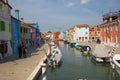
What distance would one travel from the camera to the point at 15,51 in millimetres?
40969

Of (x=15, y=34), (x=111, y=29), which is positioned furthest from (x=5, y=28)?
(x=111, y=29)

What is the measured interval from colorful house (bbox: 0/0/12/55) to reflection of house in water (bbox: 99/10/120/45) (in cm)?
2250

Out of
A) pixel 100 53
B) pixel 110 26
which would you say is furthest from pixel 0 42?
pixel 110 26

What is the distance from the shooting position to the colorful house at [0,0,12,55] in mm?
30891

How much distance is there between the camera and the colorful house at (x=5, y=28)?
30891mm

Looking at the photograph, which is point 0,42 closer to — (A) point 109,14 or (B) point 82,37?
(A) point 109,14

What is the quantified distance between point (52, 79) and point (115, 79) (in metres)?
5.50

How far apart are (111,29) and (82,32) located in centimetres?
6183

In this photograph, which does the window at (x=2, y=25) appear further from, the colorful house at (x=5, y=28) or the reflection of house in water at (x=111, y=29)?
the reflection of house in water at (x=111, y=29)

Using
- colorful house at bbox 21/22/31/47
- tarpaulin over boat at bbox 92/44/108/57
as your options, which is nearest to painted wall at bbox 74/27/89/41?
colorful house at bbox 21/22/31/47

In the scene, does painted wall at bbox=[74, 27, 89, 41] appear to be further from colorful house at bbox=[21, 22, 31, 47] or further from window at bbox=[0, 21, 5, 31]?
window at bbox=[0, 21, 5, 31]

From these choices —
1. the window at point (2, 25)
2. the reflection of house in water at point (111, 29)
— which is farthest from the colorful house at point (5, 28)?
the reflection of house in water at point (111, 29)

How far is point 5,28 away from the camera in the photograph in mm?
32875

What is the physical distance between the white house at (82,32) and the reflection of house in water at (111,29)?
5094 centimetres
